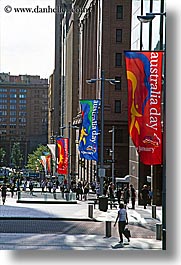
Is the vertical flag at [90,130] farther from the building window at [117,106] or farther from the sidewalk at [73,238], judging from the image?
the building window at [117,106]

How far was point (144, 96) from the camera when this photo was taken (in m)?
20.1

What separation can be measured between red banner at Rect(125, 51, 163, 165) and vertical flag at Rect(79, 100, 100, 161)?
11.5 metres

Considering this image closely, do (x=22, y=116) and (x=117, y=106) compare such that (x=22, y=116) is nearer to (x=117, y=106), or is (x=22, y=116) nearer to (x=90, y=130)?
(x=117, y=106)

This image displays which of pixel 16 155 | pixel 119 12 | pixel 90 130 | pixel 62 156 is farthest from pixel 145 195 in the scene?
pixel 16 155

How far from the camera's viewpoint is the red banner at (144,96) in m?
19.9

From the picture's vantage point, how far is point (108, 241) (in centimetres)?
2214

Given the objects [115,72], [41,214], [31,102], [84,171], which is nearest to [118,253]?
[41,214]

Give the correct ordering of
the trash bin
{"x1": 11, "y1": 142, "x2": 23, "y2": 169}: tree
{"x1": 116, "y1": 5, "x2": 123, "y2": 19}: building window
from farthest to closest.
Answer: {"x1": 11, "y1": 142, "x2": 23, "y2": 169}: tree < {"x1": 116, "y1": 5, "x2": 123, "y2": 19}: building window < the trash bin

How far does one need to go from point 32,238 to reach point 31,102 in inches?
5447

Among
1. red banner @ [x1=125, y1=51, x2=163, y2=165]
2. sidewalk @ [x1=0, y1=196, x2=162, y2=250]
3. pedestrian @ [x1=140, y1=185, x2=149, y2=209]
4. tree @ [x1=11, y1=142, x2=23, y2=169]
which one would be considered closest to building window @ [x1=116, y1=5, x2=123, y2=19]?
pedestrian @ [x1=140, y1=185, x2=149, y2=209]

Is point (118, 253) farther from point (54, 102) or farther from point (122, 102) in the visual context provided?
point (54, 102)

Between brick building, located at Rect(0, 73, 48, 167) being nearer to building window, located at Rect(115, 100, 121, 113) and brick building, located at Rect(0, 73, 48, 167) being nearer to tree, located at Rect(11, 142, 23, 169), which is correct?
tree, located at Rect(11, 142, 23, 169)

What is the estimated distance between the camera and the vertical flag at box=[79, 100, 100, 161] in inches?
1248

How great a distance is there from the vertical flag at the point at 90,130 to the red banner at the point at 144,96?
11527mm
